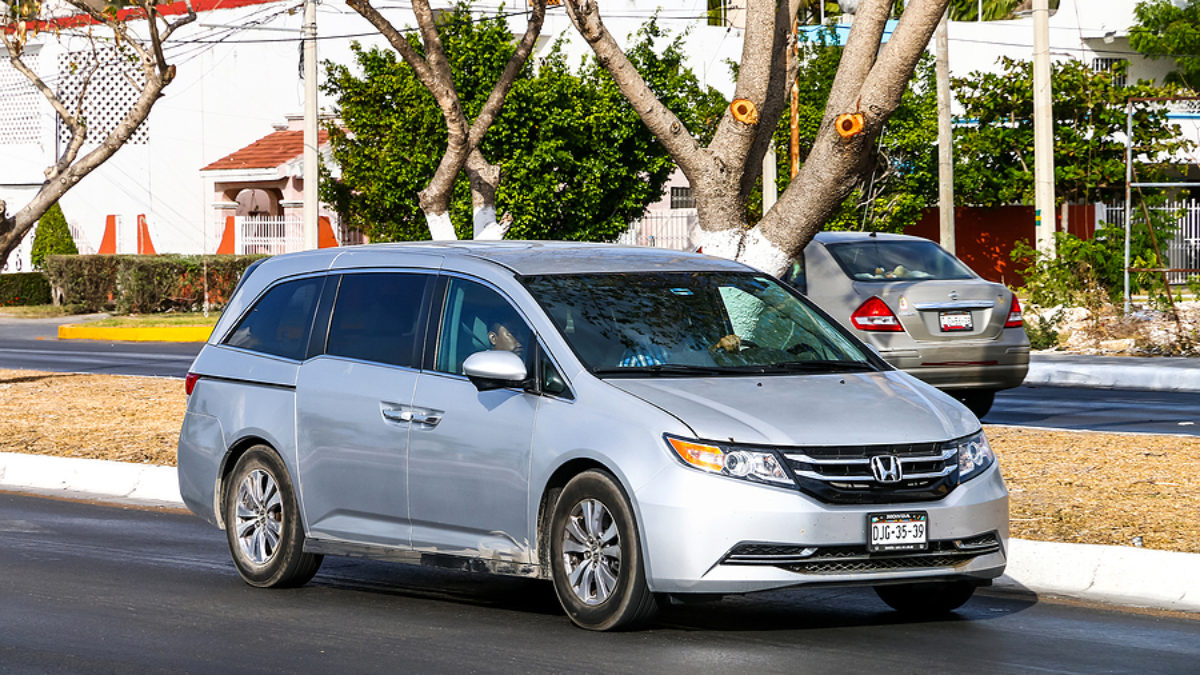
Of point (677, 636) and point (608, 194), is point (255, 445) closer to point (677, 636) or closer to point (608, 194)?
point (677, 636)

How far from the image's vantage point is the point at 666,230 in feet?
137

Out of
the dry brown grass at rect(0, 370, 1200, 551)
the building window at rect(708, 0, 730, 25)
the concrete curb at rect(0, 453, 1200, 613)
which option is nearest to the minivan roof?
the concrete curb at rect(0, 453, 1200, 613)

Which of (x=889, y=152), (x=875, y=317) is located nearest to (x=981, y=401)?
(x=875, y=317)

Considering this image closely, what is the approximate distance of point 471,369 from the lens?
24.3ft

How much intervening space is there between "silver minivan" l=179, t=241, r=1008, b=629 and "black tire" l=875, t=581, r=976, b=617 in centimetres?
1

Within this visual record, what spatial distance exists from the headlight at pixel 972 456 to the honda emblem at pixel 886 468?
369 millimetres

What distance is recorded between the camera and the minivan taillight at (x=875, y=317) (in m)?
15.1

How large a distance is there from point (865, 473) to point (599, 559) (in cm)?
114

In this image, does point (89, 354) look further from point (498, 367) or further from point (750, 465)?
point (750, 465)

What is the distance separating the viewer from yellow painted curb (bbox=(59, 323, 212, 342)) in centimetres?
3247

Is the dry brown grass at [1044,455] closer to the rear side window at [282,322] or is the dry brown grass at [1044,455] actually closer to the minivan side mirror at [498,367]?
the minivan side mirror at [498,367]

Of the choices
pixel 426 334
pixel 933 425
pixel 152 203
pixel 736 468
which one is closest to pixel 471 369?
pixel 426 334

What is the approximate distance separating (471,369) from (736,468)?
1.32 meters

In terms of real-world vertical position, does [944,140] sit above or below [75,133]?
above
